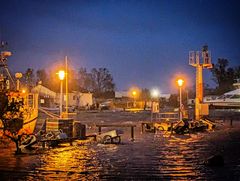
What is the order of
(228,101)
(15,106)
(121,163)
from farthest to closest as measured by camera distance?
(228,101) → (15,106) → (121,163)

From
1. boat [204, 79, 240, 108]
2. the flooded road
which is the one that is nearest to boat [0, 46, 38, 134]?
the flooded road

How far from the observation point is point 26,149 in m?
16.0

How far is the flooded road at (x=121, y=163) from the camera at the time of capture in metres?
10.7

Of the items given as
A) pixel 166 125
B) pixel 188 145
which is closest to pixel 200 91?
pixel 166 125

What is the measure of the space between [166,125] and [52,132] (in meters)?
10.7

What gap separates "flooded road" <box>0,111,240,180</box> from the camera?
10.7 m

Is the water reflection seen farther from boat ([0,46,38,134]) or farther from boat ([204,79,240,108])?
boat ([204,79,240,108])

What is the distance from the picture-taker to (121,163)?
12727mm

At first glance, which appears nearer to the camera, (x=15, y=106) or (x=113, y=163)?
(x=113, y=163)

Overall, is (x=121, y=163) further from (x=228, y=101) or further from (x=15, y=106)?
(x=228, y=101)

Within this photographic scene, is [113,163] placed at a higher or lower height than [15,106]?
lower

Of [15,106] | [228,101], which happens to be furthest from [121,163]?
[228,101]

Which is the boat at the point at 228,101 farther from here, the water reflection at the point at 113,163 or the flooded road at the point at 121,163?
the water reflection at the point at 113,163

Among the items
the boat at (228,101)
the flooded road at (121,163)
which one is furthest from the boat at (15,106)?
the boat at (228,101)
